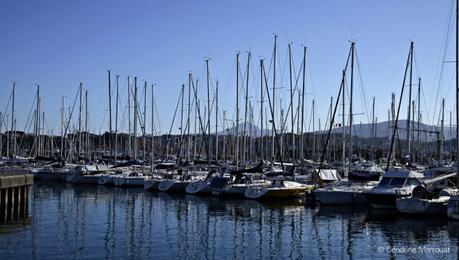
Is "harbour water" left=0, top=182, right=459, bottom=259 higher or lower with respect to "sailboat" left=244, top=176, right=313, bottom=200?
lower

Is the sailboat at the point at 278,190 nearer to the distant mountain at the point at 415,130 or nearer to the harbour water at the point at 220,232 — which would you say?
the harbour water at the point at 220,232

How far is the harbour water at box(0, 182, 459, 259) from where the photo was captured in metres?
26.8

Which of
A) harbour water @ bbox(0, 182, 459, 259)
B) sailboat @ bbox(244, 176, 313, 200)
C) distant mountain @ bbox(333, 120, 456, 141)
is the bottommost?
harbour water @ bbox(0, 182, 459, 259)

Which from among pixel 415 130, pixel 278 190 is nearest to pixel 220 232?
pixel 278 190

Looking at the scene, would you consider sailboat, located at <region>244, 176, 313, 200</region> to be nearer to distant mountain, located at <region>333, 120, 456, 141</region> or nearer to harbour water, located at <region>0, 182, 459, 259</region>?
harbour water, located at <region>0, 182, 459, 259</region>

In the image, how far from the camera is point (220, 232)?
109ft

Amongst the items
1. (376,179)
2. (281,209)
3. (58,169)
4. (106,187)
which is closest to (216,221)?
(281,209)

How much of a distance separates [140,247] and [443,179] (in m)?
29.7

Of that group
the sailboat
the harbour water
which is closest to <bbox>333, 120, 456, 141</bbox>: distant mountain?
the sailboat

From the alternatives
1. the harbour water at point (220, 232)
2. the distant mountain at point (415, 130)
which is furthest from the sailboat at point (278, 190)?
the distant mountain at point (415, 130)

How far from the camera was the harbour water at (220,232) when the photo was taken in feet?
88.0

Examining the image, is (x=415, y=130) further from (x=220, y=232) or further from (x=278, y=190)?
(x=220, y=232)

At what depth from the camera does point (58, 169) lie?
8112 centimetres

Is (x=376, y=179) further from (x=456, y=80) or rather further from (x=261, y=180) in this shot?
(x=456, y=80)
